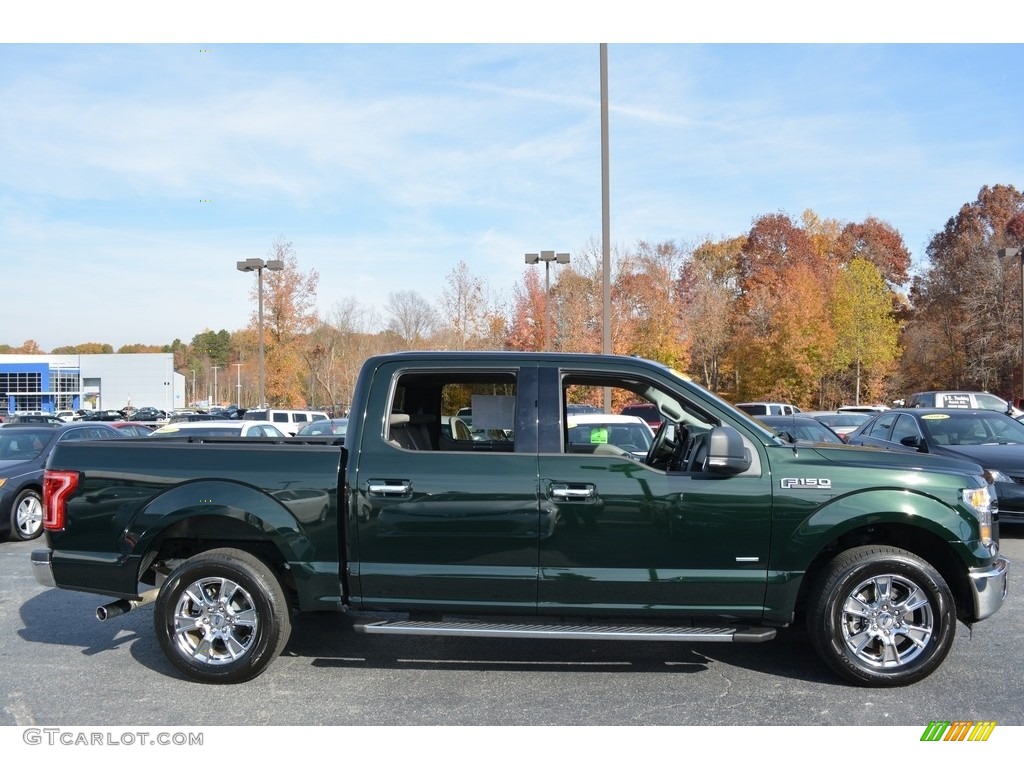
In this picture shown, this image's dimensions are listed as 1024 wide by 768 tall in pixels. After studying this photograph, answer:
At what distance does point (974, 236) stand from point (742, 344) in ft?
74.0

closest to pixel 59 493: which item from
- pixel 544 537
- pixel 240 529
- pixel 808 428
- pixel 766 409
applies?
pixel 240 529

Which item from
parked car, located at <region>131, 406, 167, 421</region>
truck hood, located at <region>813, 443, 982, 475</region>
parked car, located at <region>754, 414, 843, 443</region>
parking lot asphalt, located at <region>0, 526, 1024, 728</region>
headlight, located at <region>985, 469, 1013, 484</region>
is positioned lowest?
parking lot asphalt, located at <region>0, 526, 1024, 728</region>

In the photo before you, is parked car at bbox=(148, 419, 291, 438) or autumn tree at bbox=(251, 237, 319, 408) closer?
parked car at bbox=(148, 419, 291, 438)

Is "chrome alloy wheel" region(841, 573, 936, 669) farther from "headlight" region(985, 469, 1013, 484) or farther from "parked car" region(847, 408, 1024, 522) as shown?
"headlight" region(985, 469, 1013, 484)

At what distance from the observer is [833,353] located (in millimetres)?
42656

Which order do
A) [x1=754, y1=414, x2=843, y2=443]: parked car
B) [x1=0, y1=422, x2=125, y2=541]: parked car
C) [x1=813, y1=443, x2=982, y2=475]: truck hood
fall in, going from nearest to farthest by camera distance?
[x1=813, y1=443, x2=982, y2=475]: truck hood → [x1=0, y1=422, x2=125, y2=541]: parked car → [x1=754, y1=414, x2=843, y2=443]: parked car

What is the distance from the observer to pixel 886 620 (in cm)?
477

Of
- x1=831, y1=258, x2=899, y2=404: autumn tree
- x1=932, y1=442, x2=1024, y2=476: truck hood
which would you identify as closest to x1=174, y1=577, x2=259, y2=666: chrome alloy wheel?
x1=932, y1=442, x2=1024, y2=476: truck hood

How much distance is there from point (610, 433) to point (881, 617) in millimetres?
Result: 4213

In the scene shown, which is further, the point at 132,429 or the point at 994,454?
the point at 132,429

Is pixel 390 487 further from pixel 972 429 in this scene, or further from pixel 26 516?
pixel 972 429

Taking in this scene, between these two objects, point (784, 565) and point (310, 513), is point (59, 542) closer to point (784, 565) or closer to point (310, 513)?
point (310, 513)

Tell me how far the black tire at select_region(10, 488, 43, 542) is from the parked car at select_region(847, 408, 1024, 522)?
1098cm

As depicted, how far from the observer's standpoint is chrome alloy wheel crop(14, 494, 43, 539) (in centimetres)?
993
